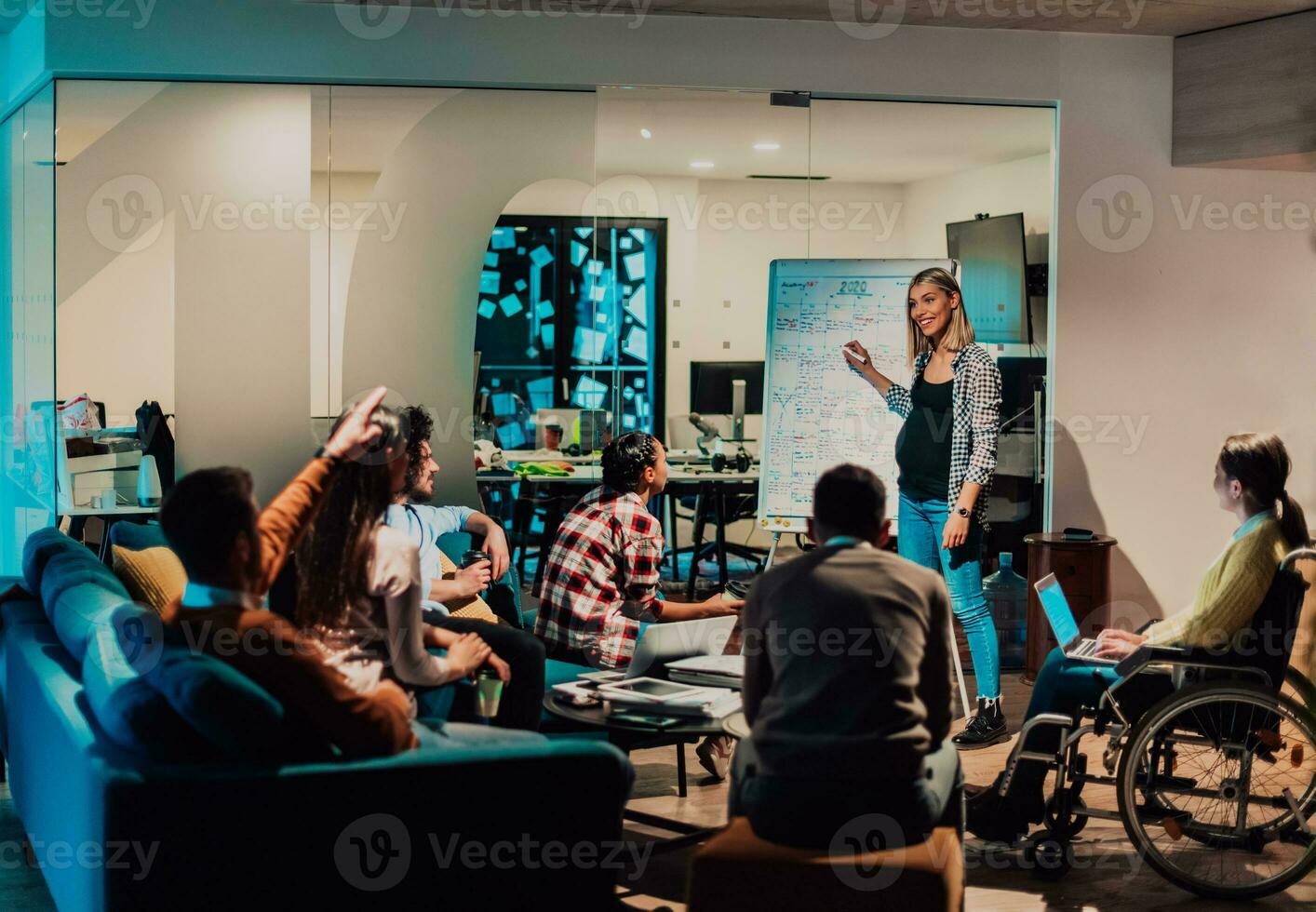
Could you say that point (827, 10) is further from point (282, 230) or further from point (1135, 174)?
point (282, 230)

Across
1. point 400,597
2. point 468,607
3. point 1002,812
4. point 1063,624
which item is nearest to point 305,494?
point 400,597

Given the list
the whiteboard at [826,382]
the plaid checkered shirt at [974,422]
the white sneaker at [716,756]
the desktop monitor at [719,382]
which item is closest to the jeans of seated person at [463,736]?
the white sneaker at [716,756]

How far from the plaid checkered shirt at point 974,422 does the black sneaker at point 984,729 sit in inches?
27.7

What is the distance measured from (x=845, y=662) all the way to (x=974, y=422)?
2805 mm

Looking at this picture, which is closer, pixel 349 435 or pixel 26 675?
pixel 349 435

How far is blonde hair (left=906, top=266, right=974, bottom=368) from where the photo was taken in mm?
5305

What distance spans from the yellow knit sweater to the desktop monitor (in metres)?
2.90

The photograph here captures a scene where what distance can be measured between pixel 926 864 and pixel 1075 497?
3916mm

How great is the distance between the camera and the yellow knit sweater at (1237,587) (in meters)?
3.48

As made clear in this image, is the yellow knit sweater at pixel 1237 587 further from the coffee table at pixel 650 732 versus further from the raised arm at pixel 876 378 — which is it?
the raised arm at pixel 876 378

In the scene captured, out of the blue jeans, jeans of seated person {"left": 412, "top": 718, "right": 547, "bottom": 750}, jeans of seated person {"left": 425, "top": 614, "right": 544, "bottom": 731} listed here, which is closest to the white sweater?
jeans of seated person {"left": 412, "top": 718, "right": 547, "bottom": 750}

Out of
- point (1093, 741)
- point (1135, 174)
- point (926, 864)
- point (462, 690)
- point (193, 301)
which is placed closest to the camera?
point (926, 864)

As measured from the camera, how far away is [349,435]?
2.82 m

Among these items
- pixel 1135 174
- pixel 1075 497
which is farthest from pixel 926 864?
pixel 1135 174
